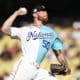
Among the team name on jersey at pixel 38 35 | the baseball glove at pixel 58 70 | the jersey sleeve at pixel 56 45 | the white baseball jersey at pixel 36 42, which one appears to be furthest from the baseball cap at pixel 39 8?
the baseball glove at pixel 58 70

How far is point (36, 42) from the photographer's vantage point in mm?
5625

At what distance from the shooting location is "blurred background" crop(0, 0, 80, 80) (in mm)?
6578

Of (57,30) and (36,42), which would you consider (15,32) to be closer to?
(36,42)

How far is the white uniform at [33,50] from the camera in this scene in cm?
544

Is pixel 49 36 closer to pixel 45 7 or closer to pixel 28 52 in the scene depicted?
pixel 28 52

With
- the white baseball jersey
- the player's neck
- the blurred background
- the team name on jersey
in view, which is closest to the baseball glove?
the white baseball jersey

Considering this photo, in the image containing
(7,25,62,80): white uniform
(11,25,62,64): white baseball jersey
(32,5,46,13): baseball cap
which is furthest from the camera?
(32,5,46,13): baseball cap

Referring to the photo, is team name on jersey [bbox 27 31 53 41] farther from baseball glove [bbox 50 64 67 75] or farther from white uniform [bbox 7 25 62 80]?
baseball glove [bbox 50 64 67 75]

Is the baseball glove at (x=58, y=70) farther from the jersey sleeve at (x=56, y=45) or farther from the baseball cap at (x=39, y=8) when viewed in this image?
the baseball cap at (x=39, y=8)

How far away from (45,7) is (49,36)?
790 mm

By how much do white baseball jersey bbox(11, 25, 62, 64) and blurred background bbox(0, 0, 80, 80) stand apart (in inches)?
30.0

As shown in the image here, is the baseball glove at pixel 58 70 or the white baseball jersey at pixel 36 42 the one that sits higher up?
the white baseball jersey at pixel 36 42

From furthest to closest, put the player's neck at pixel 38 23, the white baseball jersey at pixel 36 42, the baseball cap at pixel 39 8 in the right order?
1. the baseball cap at pixel 39 8
2. the player's neck at pixel 38 23
3. the white baseball jersey at pixel 36 42

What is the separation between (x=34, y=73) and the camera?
545cm
